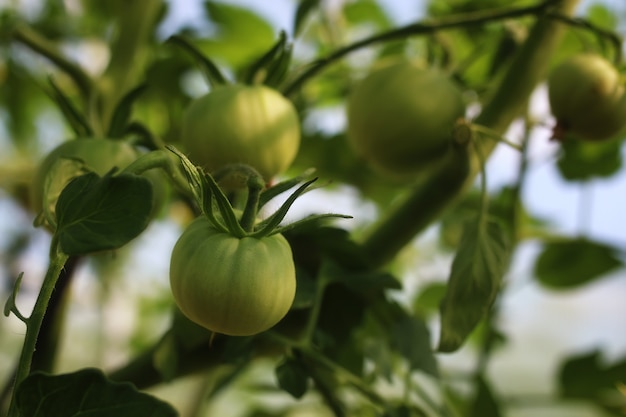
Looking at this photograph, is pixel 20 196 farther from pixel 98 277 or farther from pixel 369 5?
pixel 369 5

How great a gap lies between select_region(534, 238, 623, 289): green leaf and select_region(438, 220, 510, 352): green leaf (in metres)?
0.28

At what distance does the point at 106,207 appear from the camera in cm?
22

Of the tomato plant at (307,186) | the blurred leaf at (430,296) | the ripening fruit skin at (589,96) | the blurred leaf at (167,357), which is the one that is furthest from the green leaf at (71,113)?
the blurred leaf at (430,296)

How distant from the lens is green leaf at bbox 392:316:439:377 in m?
0.38

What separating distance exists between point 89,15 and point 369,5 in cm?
28

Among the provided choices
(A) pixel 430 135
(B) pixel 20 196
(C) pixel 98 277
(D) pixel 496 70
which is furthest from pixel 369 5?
(C) pixel 98 277

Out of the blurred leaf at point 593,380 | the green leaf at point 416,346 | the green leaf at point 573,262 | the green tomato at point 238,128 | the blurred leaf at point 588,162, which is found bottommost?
the blurred leaf at point 593,380

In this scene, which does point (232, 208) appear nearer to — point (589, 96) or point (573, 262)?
point (589, 96)

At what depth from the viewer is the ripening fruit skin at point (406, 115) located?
38 cm

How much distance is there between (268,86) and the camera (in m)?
0.34

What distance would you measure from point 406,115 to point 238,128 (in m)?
0.11

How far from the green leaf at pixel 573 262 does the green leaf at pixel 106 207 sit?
16.8 inches

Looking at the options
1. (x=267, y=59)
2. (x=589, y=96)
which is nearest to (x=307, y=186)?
(x=267, y=59)

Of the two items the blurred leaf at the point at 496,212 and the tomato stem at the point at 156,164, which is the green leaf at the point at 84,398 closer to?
the tomato stem at the point at 156,164
